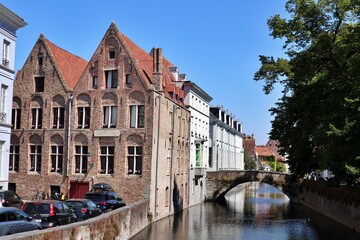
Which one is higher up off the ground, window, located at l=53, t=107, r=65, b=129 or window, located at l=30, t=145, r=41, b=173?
window, located at l=53, t=107, r=65, b=129

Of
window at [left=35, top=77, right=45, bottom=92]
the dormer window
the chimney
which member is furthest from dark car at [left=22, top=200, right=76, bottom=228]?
the dormer window

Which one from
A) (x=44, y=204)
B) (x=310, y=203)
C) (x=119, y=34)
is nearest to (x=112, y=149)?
(x=119, y=34)

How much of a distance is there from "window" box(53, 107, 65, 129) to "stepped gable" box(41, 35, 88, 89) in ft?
6.80

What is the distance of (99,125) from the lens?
1340 inches

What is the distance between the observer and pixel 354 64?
19.5 meters

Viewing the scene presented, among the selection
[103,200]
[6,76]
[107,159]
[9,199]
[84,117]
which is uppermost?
[6,76]

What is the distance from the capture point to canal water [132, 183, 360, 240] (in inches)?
1104

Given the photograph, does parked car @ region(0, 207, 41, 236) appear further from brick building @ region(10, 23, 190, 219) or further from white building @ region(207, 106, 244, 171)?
white building @ region(207, 106, 244, 171)

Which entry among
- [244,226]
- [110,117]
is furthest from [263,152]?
[110,117]

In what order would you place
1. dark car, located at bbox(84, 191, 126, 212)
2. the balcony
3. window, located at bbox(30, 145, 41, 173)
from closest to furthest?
1. the balcony
2. dark car, located at bbox(84, 191, 126, 212)
3. window, located at bbox(30, 145, 41, 173)

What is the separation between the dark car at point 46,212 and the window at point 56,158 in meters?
16.7

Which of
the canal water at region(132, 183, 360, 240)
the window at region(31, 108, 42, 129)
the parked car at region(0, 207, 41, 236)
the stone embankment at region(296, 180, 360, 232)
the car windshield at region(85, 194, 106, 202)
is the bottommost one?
the canal water at region(132, 183, 360, 240)

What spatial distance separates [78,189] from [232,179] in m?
21.6

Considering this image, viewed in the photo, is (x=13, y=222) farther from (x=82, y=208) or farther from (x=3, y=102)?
(x=3, y=102)
